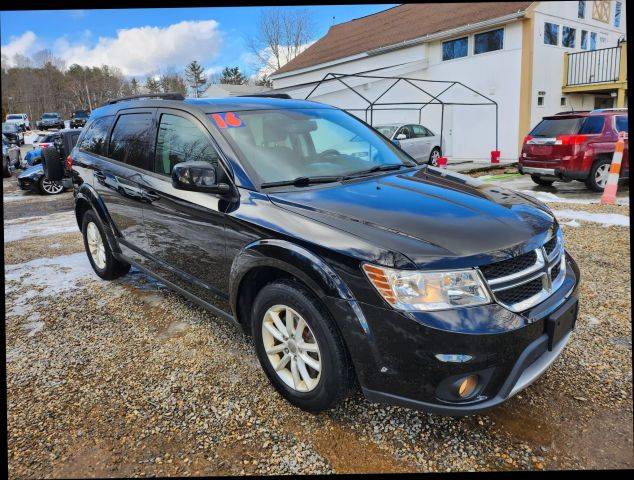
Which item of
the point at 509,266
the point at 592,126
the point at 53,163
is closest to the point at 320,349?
the point at 509,266

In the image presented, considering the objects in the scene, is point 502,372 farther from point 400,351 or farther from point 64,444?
point 64,444

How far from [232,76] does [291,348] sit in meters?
63.0

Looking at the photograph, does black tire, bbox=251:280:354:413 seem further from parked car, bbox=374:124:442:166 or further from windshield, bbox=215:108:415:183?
parked car, bbox=374:124:442:166

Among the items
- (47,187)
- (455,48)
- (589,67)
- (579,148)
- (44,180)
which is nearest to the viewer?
(579,148)

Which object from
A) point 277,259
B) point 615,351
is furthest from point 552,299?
point 277,259

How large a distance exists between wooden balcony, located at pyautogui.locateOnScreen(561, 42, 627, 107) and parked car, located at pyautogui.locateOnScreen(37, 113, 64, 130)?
37375 mm

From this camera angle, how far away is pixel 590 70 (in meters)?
17.7

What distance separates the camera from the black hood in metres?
2.14

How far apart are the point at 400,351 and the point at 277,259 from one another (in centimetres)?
80

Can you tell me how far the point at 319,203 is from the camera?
2539mm

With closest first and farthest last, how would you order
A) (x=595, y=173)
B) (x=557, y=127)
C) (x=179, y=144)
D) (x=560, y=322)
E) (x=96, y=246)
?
(x=560, y=322)
(x=179, y=144)
(x=96, y=246)
(x=595, y=173)
(x=557, y=127)

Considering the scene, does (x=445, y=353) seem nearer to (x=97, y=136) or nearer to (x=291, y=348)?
(x=291, y=348)

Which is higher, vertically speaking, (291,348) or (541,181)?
(541,181)

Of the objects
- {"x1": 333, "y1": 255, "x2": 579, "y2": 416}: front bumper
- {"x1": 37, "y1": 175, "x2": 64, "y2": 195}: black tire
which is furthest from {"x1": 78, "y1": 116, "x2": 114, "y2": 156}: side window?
{"x1": 37, "y1": 175, "x2": 64, "y2": 195}: black tire
